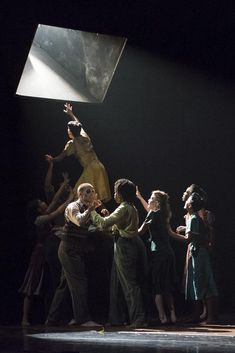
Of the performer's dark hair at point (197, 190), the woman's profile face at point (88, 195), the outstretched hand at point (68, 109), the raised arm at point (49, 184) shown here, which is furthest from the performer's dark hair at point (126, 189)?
the outstretched hand at point (68, 109)

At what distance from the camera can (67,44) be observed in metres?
9.87

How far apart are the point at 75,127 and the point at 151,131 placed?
1.02 meters

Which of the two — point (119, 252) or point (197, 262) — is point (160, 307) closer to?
point (197, 262)

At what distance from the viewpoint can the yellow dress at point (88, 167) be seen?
9589 mm

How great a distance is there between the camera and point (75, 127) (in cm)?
955

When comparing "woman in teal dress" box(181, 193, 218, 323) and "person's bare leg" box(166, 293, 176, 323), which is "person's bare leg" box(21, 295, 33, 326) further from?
"woman in teal dress" box(181, 193, 218, 323)

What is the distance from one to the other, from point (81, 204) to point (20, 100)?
150 centimetres

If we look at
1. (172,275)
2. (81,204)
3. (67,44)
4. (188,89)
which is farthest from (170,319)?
(67,44)

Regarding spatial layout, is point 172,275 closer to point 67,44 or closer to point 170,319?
point 170,319

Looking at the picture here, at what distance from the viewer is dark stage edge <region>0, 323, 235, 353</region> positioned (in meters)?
6.31

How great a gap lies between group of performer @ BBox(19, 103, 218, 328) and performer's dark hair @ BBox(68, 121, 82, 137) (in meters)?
0.01

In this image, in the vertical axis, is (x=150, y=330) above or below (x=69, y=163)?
below

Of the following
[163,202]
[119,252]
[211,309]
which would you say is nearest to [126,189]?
[163,202]

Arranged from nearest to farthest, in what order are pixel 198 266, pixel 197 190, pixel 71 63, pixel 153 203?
pixel 198 266, pixel 153 203, pixel 197 190, pixel 71 63
